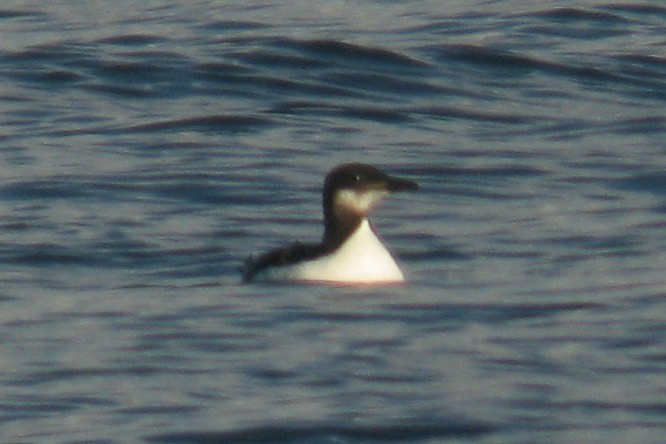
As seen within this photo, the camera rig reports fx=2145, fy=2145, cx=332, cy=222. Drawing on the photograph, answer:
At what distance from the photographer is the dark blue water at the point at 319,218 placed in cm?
932

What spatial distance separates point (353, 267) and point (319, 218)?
7.12 feet

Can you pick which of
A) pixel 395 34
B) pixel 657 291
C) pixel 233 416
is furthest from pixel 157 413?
pixel 395 34

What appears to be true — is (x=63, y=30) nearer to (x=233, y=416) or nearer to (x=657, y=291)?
(x=657, y=291)

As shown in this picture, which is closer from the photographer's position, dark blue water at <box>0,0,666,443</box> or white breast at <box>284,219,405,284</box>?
dark blue water at <box>0,0,666,443</box>

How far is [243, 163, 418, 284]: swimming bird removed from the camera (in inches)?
476

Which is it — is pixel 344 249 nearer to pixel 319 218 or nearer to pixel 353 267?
pixel 353 267

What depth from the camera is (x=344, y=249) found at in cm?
1222

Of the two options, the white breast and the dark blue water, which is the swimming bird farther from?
the dark blue water

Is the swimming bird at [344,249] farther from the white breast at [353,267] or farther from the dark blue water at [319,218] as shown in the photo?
the dark blue water at [319,218]

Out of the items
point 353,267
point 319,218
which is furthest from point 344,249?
point 319,218

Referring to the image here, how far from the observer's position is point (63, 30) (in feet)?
66.9

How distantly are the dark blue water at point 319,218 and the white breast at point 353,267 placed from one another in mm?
114

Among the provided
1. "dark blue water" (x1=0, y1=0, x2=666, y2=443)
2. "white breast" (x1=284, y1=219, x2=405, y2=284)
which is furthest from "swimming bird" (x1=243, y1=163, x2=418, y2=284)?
"dark blue water" (x1=0, y1=0, x2=666, y2=443)

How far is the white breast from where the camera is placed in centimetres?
1209
